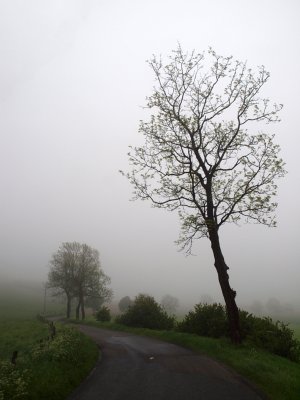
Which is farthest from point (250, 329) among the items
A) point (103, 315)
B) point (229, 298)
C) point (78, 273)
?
point (78, 273)

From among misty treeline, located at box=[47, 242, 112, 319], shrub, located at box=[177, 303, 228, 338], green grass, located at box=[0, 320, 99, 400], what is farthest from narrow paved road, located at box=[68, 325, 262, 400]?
misty treeline, located at box=[47, 242, 112, 319]

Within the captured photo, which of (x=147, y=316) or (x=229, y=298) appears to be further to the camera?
(x=147, y=316)

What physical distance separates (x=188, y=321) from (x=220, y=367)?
1063 cm

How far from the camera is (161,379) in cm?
1402

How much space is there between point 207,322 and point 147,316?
490 inches

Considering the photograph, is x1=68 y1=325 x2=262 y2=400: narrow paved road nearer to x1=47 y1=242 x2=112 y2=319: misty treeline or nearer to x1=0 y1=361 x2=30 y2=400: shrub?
x1=0 y1=361 x2=30 y2=400: shrub

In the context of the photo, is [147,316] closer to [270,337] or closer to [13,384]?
[270,337]

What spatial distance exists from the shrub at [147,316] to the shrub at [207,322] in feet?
23.8

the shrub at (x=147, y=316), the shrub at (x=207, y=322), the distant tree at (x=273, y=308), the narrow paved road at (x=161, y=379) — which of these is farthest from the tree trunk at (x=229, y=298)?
the distant tree at (x=273, y=308)

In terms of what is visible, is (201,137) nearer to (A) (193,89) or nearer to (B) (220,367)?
(A) (193,89)

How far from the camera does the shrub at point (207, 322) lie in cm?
2383

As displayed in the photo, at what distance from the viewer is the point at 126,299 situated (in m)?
104

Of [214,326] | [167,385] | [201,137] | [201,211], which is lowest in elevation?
[167,385]

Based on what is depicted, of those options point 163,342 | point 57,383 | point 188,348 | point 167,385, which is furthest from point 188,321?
point 57,383
